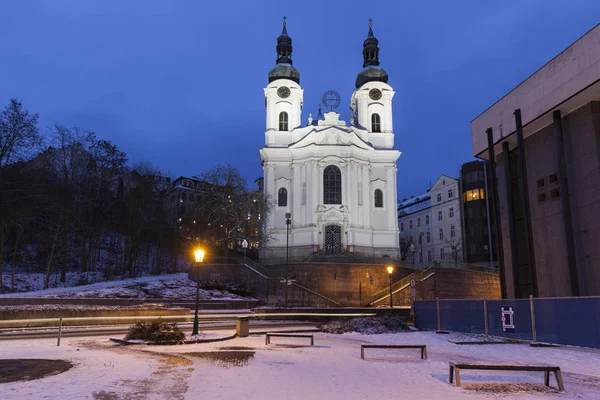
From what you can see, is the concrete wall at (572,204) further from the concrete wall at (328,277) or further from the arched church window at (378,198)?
the arched church window at (378,198)

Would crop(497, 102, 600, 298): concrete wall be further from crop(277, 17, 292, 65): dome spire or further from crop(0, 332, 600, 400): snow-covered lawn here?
crop(277, 17, 292, 65): dome spire

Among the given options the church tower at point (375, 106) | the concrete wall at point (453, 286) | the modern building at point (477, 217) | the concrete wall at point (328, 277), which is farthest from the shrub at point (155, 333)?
the modern building at point (477, 217)

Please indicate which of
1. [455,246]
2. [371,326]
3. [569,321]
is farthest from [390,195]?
[569,321]

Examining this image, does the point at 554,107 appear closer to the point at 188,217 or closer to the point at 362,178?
the point at 362,178

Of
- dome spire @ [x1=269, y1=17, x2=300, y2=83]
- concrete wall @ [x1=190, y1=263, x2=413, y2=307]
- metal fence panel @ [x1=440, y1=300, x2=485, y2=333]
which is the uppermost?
dome spire @ [x1=269, y1=17, x2=300, y2=83]

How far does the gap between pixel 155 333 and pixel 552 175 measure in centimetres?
1953

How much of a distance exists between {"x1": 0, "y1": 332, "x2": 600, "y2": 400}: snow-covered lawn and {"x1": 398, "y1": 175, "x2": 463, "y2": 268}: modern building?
186 ft

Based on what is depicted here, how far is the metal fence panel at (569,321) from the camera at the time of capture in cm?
1499

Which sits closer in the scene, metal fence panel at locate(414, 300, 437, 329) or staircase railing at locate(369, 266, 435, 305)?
metal fence panel at locate(414, 300, 437, 329)

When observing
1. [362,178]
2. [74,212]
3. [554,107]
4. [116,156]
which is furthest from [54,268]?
[554,107]

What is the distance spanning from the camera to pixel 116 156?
52.7 meters

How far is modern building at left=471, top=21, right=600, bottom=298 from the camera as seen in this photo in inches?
864

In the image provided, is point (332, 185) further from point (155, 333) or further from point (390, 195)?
point (155, 333)

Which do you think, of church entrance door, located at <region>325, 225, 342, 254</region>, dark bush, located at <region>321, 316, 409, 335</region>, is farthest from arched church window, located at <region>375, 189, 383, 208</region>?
dark bush, located at <region>321, 316, 409, 335</region>
